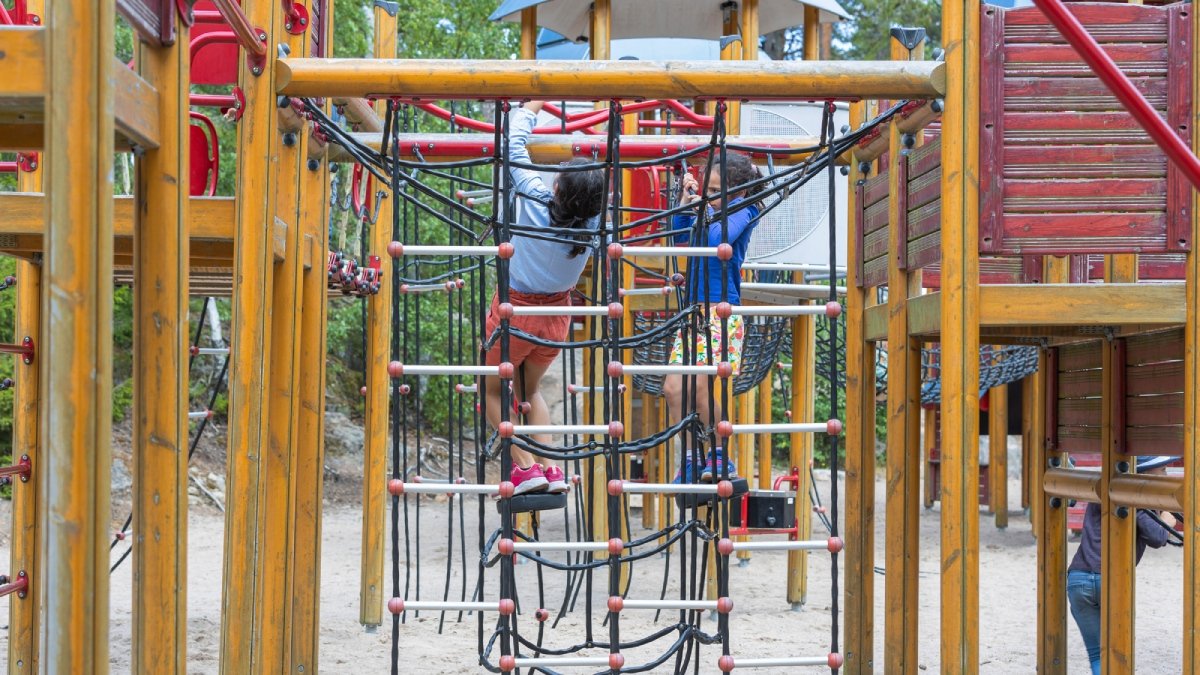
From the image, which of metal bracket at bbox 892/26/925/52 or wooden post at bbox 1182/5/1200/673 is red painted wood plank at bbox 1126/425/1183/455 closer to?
wooden post at bbox 1182/5/1200/673

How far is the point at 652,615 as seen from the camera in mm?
7820

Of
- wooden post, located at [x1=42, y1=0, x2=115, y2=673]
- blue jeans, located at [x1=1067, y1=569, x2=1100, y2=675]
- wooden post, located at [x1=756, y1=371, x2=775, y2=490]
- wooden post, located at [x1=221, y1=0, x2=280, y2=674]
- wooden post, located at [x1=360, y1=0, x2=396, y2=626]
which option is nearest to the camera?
wooden post, located at [x1=42, y1=0, x2=115, y2=673]

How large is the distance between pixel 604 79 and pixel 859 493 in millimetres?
2093

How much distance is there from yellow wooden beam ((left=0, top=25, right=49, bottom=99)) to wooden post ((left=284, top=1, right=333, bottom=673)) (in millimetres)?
2345

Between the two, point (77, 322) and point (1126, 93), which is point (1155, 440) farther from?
point (77, 322)

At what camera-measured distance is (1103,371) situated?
4.99 metres

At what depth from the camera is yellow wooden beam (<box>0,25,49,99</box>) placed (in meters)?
2.42

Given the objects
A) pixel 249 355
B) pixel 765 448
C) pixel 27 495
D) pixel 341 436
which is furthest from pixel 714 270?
pixel 341 436

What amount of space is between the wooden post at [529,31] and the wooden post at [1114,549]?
4025mm

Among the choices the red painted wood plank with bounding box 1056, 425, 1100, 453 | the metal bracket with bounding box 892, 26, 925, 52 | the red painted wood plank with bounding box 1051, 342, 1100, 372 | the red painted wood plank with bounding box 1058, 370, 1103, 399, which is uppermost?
the metal bracket with bounding box 892, 26, 925, 52

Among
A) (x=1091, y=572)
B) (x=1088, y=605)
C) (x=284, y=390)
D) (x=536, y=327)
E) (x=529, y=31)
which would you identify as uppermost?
(x=529, y=31)

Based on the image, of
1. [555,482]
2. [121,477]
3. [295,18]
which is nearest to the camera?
[295,18]

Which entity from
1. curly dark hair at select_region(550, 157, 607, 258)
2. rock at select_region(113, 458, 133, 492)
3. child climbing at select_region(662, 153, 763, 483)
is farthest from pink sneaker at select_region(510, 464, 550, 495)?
rock at select_region(113, 458, 133, 492)

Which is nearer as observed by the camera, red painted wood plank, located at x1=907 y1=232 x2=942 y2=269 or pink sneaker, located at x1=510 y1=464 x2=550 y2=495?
red painted wood plank, located at x1=907 y1=232 x2=942 y2=269
